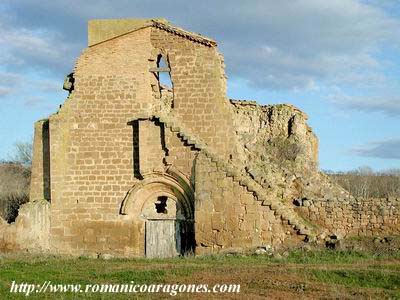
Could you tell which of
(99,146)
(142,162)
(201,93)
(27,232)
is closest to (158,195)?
(142,162)

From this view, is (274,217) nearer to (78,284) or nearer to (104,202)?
(104,202)

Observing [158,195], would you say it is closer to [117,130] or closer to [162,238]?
[162,238]

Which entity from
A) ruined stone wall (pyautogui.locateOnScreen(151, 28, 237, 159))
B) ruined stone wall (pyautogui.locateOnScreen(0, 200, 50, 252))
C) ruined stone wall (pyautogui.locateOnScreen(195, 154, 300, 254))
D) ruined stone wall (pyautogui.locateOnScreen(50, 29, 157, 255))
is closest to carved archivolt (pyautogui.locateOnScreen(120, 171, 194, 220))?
ruined stone wall (pyautogui.locateOnScreen(50, 29, 157, 255))

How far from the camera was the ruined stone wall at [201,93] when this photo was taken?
19.7 m

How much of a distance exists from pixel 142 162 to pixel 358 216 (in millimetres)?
6858

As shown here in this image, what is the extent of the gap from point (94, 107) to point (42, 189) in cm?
322

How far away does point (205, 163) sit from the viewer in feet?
62.1

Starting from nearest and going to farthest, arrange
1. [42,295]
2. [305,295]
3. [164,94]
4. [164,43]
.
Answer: [305,295]
[42,295]
[164,43]
[164,94]

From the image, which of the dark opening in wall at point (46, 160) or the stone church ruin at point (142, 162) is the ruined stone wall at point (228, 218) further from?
the dark opening in wall at point (46, 160)

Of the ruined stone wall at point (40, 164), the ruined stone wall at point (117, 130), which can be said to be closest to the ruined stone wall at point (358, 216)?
the ruined stone wall at point (117, 130)

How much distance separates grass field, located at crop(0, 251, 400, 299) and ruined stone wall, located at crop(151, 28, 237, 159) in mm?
4125

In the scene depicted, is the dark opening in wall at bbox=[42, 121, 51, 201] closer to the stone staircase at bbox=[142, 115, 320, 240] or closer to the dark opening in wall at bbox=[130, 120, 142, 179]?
the dark opening in wall at bbox=[130, 120, 142, 179]

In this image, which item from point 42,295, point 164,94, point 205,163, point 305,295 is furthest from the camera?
point 164,94

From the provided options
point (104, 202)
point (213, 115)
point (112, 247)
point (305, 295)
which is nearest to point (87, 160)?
point (104, 202)
